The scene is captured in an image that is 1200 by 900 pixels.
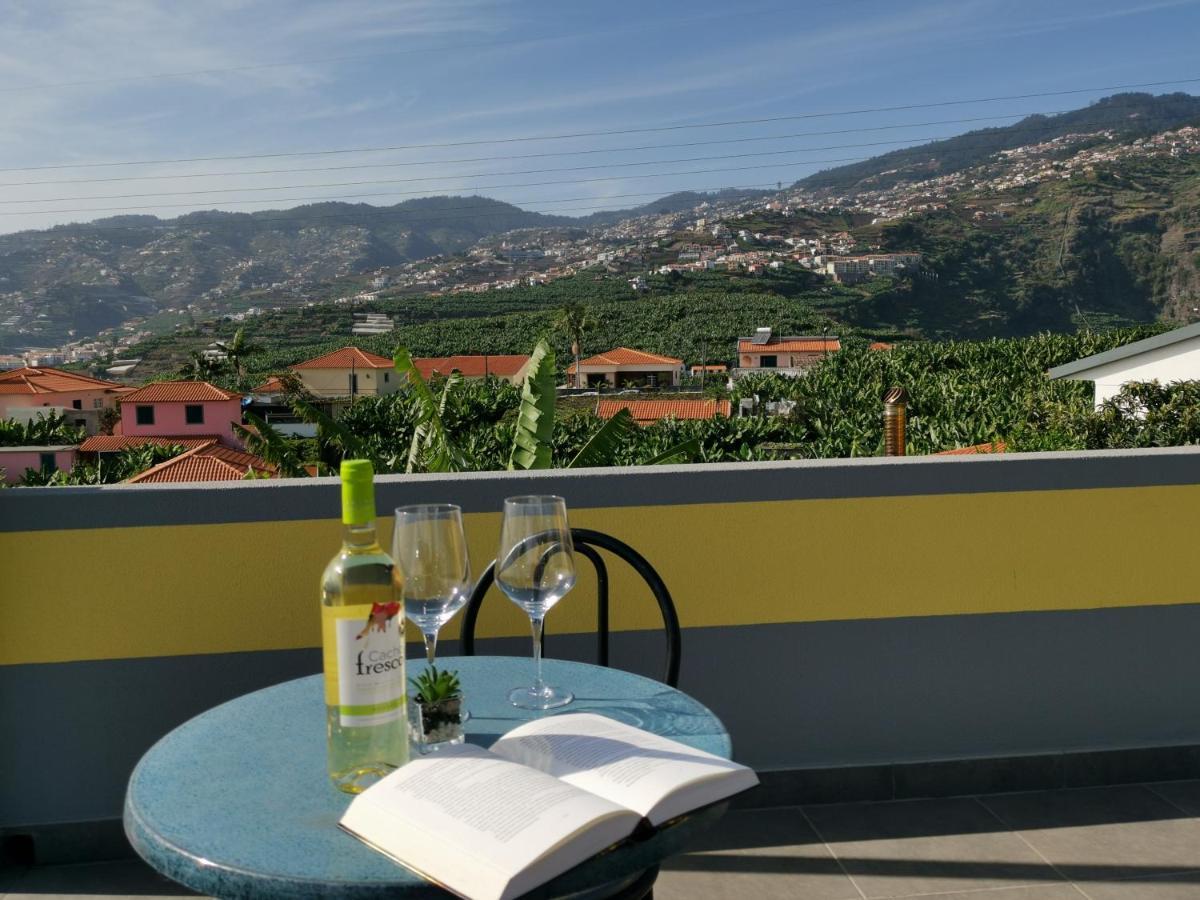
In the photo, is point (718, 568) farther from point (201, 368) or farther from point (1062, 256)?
point (1062, 256)

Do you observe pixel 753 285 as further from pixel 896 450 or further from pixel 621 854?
pixel 621 854

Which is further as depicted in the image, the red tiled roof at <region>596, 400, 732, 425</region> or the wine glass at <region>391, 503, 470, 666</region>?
the red tiled roof at <region>596, 400, 732, 425</region>

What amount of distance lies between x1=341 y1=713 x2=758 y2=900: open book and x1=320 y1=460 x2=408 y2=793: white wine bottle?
0.25 feet

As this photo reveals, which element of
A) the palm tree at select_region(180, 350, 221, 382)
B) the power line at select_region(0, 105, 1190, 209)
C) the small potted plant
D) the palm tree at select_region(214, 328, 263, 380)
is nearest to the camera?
the small potted plant

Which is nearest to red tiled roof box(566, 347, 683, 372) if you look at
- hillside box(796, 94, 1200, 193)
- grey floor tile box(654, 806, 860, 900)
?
grey floor tile box(654, 806, 860, 900)

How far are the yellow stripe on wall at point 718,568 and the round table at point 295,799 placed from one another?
0.99 meters

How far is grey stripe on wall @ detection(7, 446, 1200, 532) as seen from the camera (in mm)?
2582

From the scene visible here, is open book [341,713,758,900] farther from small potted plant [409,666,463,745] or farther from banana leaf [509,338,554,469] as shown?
banana leaf [509,338,554,469]

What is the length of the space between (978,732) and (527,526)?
2021 millimetres

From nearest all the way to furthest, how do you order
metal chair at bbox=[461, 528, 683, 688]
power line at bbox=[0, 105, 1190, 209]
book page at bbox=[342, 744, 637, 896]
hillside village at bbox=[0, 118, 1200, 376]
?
1. book page at bbox=[342, 744, 637, 896]
2. metal chair at bbox=[461, 528, 683, 688]
3. hillside village at bbox=[0, 118, 1200, 376]
4. power line at bbox=[0, 105, 1190, 209]

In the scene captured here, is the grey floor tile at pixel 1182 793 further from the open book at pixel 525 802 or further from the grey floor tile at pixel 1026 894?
the open book at pixel 525 802

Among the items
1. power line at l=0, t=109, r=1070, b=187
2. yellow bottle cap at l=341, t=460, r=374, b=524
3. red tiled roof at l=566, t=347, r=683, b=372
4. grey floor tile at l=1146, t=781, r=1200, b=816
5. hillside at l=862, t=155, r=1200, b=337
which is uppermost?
power line at l=0, t=109, r=1070, b=187

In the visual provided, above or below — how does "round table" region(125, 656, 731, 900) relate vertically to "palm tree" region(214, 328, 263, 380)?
above

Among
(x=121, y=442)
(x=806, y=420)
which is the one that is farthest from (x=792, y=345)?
(x=806, y=420)
